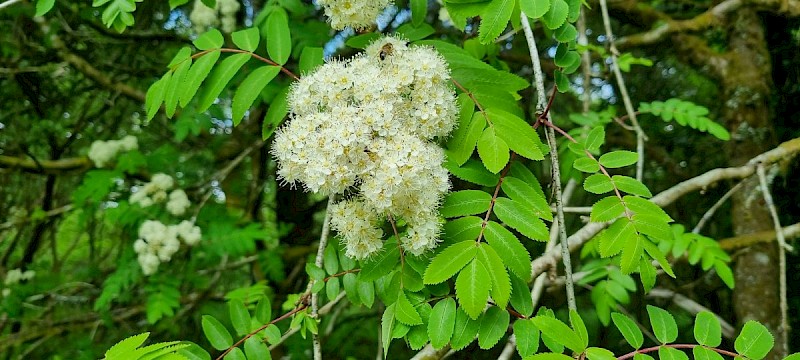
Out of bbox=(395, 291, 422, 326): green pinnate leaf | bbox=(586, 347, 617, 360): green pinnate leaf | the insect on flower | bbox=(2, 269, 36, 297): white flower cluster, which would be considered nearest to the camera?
bbox=(586, 347, 617, 360): green pinnate leaf

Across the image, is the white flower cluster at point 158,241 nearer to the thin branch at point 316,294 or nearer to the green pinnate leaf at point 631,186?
the thin branch at point 316,294

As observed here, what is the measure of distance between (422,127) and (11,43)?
3.54 meters

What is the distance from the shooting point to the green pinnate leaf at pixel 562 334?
1272mm

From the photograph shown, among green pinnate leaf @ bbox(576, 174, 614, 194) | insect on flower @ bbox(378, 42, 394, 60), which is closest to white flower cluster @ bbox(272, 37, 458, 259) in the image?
insect on flower @ bbox(378, 42, 394, 60)

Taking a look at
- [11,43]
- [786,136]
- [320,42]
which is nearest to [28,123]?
[11,43]

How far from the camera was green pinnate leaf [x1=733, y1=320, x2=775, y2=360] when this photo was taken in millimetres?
1298

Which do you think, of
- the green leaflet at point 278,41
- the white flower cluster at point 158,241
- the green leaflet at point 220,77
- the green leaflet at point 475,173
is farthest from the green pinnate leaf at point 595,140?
the white flower cluster at point 158,241

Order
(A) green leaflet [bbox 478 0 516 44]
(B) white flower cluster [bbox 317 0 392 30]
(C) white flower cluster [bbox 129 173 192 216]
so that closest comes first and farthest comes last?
(A) green leaflet [bbox 478 0 516 44], (B) white flower cluster [bbox 317 0 392 30], (C) white flower cluster [bbox 129 173 192 216]

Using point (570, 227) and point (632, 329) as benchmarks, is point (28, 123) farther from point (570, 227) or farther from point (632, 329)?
point (632, 329)

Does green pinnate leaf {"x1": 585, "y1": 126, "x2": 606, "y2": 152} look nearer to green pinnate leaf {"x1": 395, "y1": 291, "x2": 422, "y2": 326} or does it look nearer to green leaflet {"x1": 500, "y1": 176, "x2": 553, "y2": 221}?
green leaflet {"x1": 500, "y1": 176, "x2": 553, "y2": 221}

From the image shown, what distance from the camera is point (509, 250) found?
1354mm

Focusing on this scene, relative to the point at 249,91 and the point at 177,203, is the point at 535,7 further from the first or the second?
the point at 177,203

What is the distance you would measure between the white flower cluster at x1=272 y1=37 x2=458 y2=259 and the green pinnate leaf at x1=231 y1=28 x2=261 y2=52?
12.0 inches

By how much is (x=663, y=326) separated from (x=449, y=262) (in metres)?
0.52
